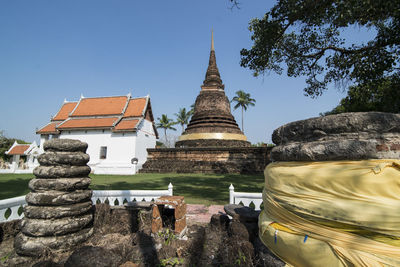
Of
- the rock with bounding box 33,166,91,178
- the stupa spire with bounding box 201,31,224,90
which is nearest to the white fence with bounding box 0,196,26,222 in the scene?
the rock with bounding box 33,166,91,178

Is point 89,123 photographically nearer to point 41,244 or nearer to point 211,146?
point 211,146

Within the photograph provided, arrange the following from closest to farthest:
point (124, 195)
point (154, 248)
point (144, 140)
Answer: point (154, 248), point (124, 195), point (144, 140)

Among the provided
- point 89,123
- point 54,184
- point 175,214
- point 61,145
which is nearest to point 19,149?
point 89,123

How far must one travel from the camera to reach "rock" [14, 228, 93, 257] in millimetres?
3047

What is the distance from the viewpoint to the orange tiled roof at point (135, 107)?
2028 cm

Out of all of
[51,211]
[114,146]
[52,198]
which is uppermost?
[114,146]

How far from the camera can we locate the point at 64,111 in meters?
22.8

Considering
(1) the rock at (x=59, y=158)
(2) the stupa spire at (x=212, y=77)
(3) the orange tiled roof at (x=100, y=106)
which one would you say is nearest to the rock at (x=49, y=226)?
(1) the rock at (x=59, y=158)

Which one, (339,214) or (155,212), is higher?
(339,214)

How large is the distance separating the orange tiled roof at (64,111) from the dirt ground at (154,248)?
21.7 m

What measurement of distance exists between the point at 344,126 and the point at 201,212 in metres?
3.89

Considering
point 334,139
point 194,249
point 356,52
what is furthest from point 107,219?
point 356,52

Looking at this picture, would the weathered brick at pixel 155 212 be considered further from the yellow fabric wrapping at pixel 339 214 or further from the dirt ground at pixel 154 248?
the yellow fabric wrapping at pixel 339 214

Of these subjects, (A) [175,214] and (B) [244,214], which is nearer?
(A) [175,214]
